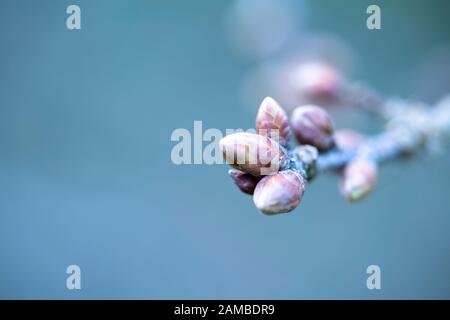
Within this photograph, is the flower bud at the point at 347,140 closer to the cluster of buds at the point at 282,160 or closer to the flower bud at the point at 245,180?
the cluster of buds at the point at 282,160

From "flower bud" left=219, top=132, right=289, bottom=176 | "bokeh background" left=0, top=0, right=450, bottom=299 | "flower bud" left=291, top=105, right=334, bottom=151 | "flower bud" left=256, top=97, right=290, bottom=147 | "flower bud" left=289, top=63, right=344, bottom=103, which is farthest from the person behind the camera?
"bokeh background" left=0, top=0, right=450, bottom=299

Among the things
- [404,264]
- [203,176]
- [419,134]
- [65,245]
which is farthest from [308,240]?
[419,134]

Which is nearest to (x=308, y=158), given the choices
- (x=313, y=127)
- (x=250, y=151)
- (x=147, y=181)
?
(x=313, y=127)

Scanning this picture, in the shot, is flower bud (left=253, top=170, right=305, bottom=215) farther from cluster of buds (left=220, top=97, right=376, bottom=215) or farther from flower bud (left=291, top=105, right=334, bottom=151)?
flower bud (left=291, top=105, right=334, bottom=151)

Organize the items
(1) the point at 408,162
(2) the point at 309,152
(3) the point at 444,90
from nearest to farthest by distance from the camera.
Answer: (2) the point at 309,152 → (1) the point at 408,162 → (3) the point at 444,90

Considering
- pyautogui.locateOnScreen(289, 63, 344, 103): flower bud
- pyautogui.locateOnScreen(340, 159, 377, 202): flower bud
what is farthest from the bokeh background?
pyautogui.locateOnScreen(340, 159, 377, 202): flower bud

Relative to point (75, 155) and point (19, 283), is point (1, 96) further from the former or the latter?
point (19, 283)

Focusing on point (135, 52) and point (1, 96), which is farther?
point (135, 52)
